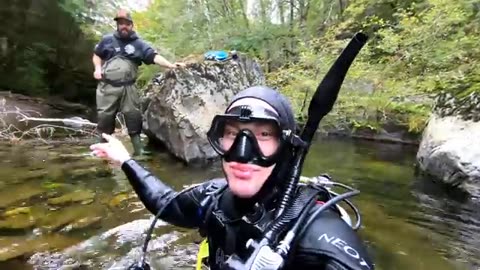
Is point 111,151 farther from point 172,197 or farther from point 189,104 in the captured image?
point 189,104

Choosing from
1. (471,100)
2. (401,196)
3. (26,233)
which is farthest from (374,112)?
(26,233)

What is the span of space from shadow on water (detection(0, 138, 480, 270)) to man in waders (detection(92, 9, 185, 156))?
655mm

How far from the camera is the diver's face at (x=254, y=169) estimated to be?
1.69m

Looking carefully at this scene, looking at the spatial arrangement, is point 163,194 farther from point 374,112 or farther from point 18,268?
point 374,112

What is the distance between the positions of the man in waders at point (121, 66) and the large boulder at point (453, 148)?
10.5 feet

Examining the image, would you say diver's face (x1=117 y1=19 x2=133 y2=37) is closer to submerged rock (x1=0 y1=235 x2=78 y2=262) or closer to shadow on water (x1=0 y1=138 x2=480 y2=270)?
shadow on water (x1=0 y1=138 x2=480 y2=270)

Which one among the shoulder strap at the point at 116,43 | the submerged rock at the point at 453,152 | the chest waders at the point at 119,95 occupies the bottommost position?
the submerged rock at the point at 453,152

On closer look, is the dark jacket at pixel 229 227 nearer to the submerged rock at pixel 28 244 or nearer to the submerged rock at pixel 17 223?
the submerged rock at pixel 28 244

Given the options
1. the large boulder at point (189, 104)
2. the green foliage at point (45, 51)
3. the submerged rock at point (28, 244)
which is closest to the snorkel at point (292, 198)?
the submerged rock at point (28, 244)

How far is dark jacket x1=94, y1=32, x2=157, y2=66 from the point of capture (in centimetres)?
612

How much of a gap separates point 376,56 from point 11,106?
703 centimetres

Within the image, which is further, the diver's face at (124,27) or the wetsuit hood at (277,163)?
the diver's face at (124,27)

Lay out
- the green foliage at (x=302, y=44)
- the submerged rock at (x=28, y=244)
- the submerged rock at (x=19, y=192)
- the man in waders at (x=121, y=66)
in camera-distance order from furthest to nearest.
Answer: the green foliage at (x=302, y=44), the man in waders at (x=121, y=66), the submerged rock at (x=19, y=192), the submerged rock at (x=28, y=244)

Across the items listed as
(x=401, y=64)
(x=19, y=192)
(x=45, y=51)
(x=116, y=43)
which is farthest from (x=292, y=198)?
(x=45, y=51)
